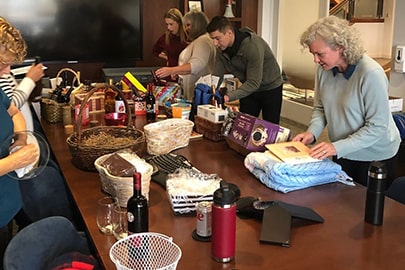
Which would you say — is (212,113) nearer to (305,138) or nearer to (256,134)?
(256,134)

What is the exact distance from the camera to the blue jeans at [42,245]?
1.45 metres

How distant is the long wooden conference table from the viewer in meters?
1.43

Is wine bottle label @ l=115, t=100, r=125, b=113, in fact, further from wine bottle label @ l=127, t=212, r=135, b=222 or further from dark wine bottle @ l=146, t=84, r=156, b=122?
wine bottle label @ l=127, t=212, r=135, b=222

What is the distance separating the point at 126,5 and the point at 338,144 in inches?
145

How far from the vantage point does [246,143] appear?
234 cm

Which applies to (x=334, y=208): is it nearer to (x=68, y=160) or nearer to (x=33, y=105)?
(x=68, y=160)

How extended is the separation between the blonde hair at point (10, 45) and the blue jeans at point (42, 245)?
68 centimetres

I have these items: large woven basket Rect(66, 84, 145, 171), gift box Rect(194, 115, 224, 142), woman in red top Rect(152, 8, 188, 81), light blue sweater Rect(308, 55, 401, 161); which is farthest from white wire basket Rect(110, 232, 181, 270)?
woman in red top Rect(152, 8, 188, 81)

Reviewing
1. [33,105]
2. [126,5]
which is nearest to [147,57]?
[126,5]

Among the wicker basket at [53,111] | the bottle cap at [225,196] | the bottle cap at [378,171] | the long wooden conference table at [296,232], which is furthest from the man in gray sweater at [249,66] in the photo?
the bottle cap at [225,196]

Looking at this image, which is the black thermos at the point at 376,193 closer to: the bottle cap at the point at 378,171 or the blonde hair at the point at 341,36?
the bottle cap at the point at 378,171

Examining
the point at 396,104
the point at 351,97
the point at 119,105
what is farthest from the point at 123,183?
the point at 396,104

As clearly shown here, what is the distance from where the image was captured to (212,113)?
2.66m

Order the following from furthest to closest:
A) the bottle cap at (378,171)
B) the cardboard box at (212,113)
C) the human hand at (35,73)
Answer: the human hand at (35,73)
the cardboard box at (212,113)
the bottle cap at (378,171)
